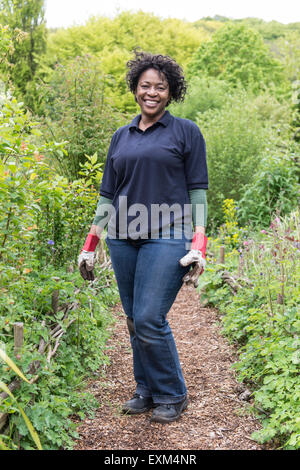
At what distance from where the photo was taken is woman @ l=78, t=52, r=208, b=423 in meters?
2.62

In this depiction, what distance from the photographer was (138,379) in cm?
301

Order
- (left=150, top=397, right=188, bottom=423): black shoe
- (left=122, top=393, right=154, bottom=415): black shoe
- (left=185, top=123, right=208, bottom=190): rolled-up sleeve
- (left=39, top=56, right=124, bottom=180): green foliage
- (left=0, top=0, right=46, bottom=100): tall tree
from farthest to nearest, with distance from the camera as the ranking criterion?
(left=0, top=0, right=46, bottom=100): tall tree
(left=39, top=56, right=124, bottom=180): green foliage
(left=122, top=393, right=154, bottom=415): black shoe
(left=150, top=397, right=188, bottom=423): black shoe
(left=185, top=123, right=208, bottom=190): rolled-up sleeve

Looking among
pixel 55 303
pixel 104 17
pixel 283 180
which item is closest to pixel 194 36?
pixel 104 17

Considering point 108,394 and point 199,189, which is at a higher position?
point 199,189

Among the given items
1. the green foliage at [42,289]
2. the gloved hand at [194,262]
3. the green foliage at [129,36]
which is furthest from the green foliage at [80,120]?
the green foliage at [129,36]

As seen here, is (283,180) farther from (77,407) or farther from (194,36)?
(194,36)

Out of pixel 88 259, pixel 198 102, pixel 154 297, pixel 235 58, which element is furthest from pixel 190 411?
pixel 235 58

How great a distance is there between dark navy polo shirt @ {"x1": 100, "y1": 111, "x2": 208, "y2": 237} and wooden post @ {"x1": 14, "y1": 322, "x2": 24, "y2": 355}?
2.68 feet

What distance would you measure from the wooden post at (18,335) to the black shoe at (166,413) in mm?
881

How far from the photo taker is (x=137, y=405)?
9.58 ft

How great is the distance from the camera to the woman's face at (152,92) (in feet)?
9.02

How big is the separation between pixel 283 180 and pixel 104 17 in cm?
2228

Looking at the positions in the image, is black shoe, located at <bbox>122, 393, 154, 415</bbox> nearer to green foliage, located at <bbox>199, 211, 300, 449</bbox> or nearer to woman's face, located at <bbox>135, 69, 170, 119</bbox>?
green foliage, located at <bbox>199, 211, 300, 449</bbox>

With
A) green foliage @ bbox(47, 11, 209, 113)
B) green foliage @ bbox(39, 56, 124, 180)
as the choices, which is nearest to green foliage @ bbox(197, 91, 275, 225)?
green foliage @ bbox(39, 56, 124, 180)
